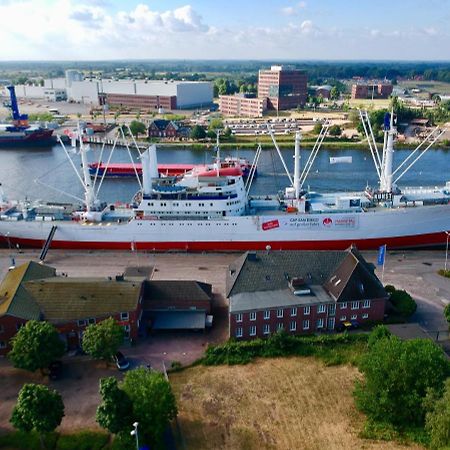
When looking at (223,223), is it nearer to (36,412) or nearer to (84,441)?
(84,441)

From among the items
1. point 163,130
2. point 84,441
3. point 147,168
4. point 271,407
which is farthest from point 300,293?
point 163,130

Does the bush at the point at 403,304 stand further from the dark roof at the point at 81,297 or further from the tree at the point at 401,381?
the dark roof at the point at 81,297

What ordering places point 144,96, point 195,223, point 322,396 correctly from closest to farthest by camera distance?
1. point 322,396
2. point 195,223
3. point 144,96

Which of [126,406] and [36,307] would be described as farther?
[36,307]

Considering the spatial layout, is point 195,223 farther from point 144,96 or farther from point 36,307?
point 144,96

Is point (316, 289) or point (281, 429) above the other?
point (316, 289)

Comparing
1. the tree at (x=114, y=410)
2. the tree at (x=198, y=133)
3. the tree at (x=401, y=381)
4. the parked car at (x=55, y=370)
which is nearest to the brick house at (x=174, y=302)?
the parked car at (x=55, y=370)

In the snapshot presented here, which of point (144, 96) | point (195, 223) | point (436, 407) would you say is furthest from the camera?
point (144, 96)

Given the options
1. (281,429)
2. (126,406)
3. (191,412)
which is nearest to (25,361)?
(126,406)
